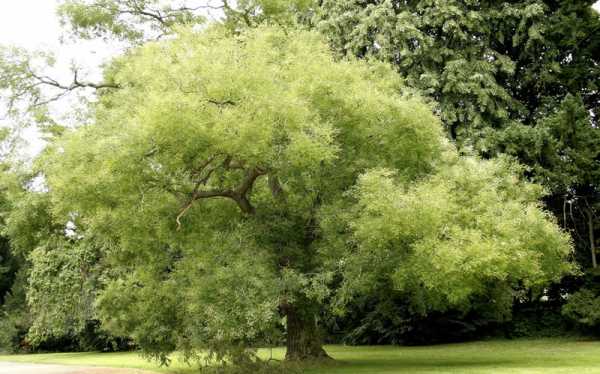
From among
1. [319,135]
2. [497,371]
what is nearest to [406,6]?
[319,135]

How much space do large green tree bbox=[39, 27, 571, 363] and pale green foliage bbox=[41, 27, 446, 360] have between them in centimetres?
5

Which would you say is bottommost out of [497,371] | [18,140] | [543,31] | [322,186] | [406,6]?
[497,371]

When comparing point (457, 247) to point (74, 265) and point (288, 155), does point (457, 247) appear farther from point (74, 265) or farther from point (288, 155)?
point (74, 265)

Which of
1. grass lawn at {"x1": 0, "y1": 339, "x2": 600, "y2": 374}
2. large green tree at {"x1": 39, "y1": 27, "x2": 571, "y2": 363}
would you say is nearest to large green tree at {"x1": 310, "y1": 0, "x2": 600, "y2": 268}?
grass lawn at {"x1": 0, "y1": 339, "x2": 600, "y2": 374}

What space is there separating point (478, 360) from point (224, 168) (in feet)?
30.1

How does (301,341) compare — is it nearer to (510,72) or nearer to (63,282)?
(63,282)

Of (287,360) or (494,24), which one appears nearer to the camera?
(287,360)

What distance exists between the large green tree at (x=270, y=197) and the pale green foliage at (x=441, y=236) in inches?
1.9

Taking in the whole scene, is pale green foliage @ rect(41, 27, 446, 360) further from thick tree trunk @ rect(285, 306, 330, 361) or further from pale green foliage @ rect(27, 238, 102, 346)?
pale green foliage @ rect(27, 238, 102, 346)

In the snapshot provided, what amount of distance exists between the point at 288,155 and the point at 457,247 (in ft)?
14.5

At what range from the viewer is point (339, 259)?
16.2m

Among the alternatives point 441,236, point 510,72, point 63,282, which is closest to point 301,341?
point 441,236

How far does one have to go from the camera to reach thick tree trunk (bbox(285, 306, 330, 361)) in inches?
761

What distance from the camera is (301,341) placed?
19.5m
